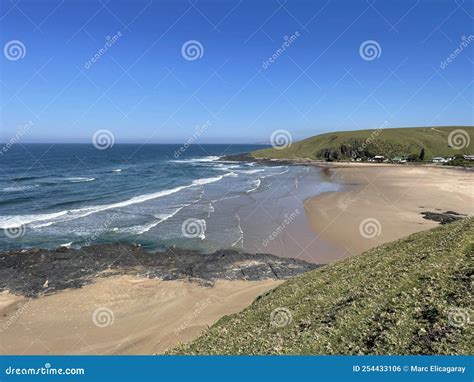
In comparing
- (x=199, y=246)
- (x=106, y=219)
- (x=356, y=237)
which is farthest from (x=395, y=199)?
(x=106, y=219)

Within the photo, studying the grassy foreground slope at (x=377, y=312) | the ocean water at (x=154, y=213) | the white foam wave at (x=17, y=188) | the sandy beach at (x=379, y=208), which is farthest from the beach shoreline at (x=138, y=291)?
the white foam wave at (x=17, y=188)

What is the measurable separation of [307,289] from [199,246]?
19.8 metres

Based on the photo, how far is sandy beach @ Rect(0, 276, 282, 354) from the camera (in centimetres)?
1972

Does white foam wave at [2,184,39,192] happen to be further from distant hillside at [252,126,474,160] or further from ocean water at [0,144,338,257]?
distant hillside at [252,126,474,160]

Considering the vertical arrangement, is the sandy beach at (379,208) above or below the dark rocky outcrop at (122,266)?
above

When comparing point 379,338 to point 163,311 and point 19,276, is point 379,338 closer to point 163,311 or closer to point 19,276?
point 163,311

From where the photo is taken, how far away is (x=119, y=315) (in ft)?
74.5

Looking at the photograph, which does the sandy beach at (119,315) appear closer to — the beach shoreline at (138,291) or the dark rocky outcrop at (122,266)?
the beach shoreline at (138,291)

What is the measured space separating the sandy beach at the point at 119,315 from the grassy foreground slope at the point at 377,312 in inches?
193

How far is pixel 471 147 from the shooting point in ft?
523

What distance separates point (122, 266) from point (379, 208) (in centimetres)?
3761

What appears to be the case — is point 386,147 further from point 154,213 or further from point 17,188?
point 17,188

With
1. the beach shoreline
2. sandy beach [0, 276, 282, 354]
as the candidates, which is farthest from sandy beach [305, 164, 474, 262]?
Answer: sandy beach [0, 276, 282, 354]

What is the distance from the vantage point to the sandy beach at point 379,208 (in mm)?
38344
